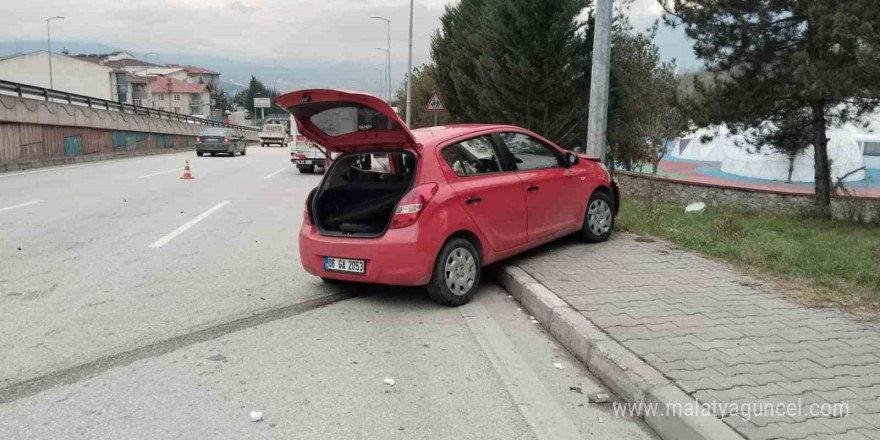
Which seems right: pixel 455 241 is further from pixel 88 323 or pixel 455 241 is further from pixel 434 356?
pixel 88 323

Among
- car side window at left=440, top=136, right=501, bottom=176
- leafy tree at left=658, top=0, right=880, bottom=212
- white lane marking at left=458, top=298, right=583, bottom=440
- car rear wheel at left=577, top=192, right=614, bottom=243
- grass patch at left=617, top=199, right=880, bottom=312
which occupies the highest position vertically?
leafy tree at left=658, top=0, right=880, bottom=212

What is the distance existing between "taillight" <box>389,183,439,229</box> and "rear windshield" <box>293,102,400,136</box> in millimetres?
618

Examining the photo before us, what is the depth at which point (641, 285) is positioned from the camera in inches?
224

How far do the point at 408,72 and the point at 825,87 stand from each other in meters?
30.9

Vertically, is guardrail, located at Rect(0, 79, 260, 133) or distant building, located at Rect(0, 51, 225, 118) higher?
distant building, located at Rect(0, 51, 225, 118)

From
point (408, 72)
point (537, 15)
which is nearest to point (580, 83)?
point (537, 15)

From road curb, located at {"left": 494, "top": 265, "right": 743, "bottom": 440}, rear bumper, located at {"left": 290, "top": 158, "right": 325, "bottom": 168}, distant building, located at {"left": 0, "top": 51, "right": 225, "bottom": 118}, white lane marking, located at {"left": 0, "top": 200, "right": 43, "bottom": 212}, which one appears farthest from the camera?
distant building, located at {"left": 0, "top": 51, "right": 225, "bottom": 118}

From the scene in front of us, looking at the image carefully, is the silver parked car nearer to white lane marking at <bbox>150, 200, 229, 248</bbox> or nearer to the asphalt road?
white lane marking at <bbox>150, 200, 229, 248</bbox>

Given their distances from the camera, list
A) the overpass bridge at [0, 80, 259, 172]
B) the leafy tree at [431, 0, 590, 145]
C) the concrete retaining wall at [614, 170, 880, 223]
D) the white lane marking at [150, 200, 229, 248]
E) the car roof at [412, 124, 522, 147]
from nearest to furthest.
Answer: the car roof at [412, 124, 522, 147] < the white lane marking at [150, 200, 229, 248] < the concrete retaining wall at [614, 170, 880, 223] < the leafy tree at [431, 0, 590, 145] < the overpass bridge at [0, 80, 259, 172]

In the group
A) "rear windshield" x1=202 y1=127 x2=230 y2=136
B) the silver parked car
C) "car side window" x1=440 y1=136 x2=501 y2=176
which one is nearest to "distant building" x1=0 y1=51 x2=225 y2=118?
"rear windshield" x1=202 y1=127 x2=230 y2=136

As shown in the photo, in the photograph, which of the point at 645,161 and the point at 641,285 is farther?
the point at 645,161

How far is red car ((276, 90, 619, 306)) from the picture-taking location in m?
5.39

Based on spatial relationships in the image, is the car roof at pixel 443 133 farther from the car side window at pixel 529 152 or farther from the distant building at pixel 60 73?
the distant building at pixel 60 73

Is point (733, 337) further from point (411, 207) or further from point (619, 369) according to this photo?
point (411, 207)
